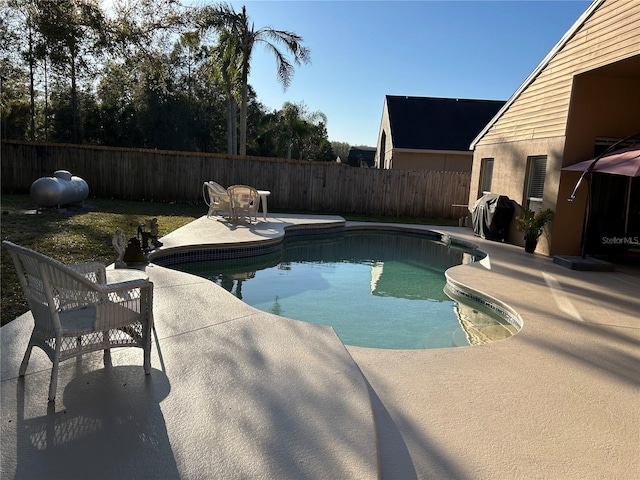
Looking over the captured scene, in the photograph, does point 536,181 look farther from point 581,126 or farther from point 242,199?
point 242,199

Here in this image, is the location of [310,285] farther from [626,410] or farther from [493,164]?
[493,164]

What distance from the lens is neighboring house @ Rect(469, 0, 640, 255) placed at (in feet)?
23.2

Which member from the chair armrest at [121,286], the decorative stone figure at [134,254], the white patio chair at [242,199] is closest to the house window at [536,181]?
the white patio chair at [242,199]

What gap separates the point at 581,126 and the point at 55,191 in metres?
11.1

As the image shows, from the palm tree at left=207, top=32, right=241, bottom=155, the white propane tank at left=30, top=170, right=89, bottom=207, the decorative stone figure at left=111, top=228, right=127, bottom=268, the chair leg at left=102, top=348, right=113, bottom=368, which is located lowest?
the chair leg at left=102, top=348, right=113, bottom=368

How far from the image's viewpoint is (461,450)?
2182 mm

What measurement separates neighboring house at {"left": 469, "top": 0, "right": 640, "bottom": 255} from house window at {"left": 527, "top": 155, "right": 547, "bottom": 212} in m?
0.02

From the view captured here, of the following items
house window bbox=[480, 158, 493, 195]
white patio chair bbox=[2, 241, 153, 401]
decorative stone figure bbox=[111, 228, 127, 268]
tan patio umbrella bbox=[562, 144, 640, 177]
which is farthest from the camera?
house window bbox=[480, 158, 493, 195]

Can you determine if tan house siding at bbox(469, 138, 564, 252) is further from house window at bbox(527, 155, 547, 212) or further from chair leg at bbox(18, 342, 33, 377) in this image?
chair leg at bbox(18, 342, 33, 377)

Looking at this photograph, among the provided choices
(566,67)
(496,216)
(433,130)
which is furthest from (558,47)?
(433,130)

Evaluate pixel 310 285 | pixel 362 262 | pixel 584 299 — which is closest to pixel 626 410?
pixel 584 299

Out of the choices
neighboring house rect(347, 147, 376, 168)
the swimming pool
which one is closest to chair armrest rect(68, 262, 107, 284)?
the swimming pool

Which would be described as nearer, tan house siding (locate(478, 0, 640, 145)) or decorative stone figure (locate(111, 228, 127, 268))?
decorative stone figure (locate(111, 228, 127, 268))

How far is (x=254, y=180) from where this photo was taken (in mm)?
14172
